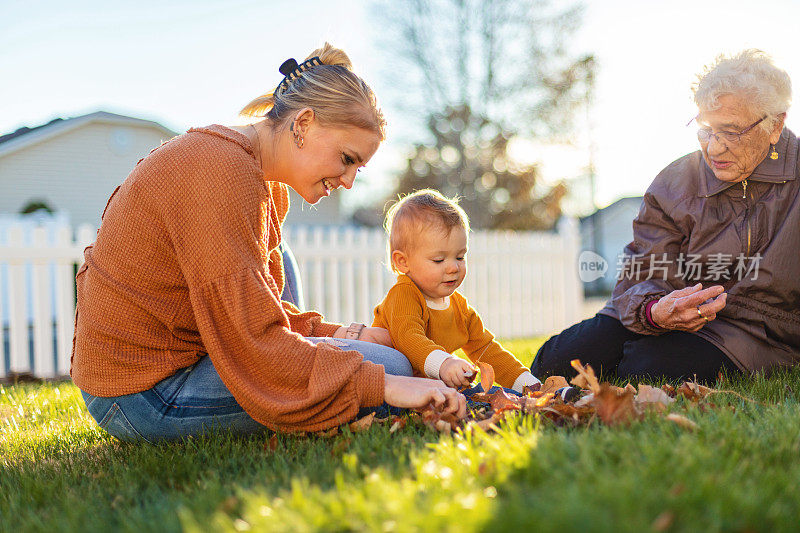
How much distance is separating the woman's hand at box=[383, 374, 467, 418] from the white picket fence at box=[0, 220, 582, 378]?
2.38 m

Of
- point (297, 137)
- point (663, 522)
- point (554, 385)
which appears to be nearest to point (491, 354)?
point (554, 385)

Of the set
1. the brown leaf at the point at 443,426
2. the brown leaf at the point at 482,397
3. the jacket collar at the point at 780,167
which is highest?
the jacket collar at the point at 780,167

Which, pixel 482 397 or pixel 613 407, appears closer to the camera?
pixel 613 407

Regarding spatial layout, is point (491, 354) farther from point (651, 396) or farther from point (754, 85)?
point (754, 85)

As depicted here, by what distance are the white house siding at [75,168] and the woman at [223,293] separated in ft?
53.5

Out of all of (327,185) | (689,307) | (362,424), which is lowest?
(362,424)

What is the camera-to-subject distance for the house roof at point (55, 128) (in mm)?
16578

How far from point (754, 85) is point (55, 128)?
17.7m

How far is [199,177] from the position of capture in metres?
2.19

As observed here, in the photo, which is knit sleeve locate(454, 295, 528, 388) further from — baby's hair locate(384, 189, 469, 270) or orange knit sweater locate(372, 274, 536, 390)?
baby's hair locate(384, 189, 469, 270)

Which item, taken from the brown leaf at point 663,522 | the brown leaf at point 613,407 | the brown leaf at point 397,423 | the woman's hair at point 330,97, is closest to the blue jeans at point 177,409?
the brown leaf at point 397,423

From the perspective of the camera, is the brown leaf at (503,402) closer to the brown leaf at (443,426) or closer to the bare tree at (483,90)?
the brown leaf at (443,426)

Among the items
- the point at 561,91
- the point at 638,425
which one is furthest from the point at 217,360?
the point at 561,91

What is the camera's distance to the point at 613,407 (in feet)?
7.06
